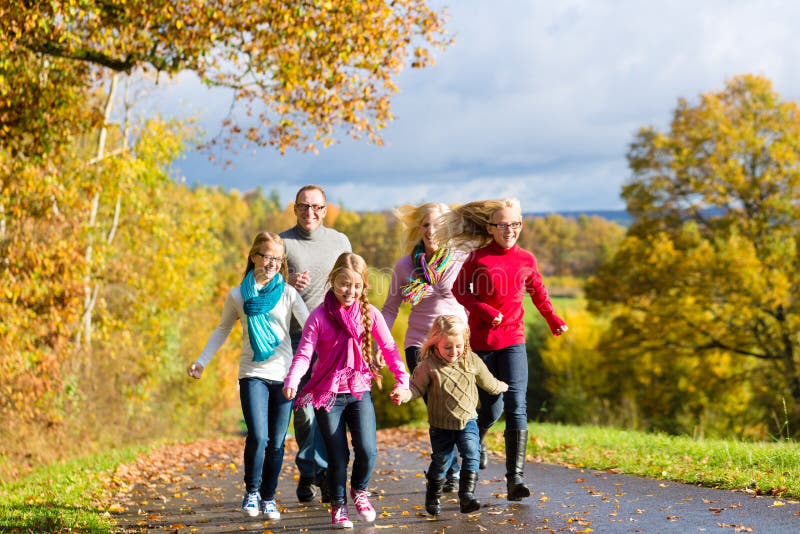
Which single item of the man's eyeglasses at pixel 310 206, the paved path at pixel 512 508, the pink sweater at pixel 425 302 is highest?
the man's eyeglasses at pixel 310 206

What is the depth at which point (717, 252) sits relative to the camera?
27.6 meters

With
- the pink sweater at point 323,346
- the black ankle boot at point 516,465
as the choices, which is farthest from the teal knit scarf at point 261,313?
the black ankle boot at point 516,465

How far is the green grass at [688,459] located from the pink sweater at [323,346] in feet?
10.2

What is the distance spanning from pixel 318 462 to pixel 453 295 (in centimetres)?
184

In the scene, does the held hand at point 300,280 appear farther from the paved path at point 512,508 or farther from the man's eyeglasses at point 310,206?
the paved path at point 512,508

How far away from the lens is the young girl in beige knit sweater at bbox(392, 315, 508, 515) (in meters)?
6.44

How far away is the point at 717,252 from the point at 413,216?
22.3 metres

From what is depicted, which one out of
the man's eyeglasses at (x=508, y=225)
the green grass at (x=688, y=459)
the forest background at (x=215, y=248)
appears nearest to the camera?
the man's eyeglasses at (x=508, y=225)

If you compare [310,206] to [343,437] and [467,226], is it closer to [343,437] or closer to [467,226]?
[467,226]

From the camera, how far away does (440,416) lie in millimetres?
6480

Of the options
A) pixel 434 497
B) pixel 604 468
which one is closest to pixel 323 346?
pixel 434 497

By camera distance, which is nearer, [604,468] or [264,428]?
[264,428]

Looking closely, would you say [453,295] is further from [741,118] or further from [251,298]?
[741,118]

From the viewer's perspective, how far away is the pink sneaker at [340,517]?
625cm
